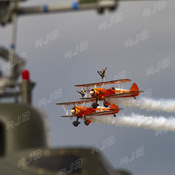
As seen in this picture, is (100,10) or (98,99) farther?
(98,99)

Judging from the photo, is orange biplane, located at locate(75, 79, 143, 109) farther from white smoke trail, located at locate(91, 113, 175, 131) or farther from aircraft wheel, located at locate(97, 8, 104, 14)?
aircraft wheel, located at locate(97, 8, 104, 14)

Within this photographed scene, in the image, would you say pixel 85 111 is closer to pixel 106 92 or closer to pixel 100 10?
pixel 106 92

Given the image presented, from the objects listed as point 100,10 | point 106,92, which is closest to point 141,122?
point 106,92

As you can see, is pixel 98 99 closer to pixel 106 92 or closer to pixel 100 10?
pixel 106 92

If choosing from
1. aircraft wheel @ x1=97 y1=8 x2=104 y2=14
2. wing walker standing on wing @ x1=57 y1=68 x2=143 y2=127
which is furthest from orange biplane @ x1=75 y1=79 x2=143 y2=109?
aircraft wheel @ x1=97 y1=8 x2=104 y2=14

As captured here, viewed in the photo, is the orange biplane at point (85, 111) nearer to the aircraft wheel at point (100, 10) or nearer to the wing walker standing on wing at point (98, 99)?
the wing walker standing on wing at point (98, 99)

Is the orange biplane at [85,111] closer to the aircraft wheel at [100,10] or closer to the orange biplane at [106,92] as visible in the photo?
the orange biplane at [106,92]

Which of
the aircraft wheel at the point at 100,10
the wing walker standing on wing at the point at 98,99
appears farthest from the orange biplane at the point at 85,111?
the aircraft wheel at the point at 100,10

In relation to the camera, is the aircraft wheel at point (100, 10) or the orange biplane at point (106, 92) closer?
the aircraft wheel at point (100, 10)

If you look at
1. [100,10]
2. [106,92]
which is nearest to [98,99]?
[106,92]

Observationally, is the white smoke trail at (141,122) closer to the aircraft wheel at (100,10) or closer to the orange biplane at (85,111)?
the orange biplane at (85,111)

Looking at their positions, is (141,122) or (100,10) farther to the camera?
(141,122)

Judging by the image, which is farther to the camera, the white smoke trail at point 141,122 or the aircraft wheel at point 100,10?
the white smoke trail at point 141,122

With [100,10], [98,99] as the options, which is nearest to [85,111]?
[98,99]
